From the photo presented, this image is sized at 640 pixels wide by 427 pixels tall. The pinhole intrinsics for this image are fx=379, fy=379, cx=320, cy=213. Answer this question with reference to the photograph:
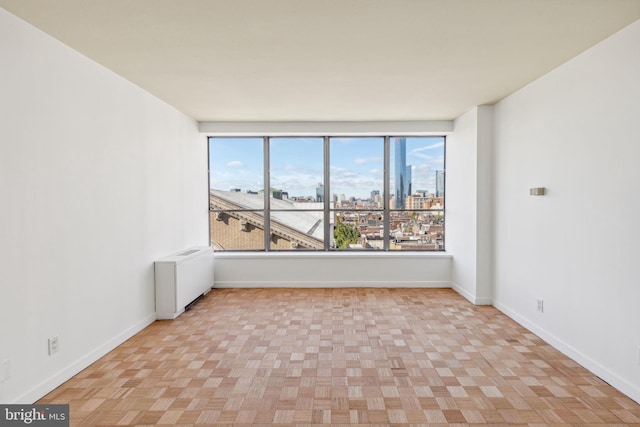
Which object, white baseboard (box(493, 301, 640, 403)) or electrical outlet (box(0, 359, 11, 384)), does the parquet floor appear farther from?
electrical outlet (box(0, 359, 11, 384))

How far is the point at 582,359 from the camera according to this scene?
3209 millimetres

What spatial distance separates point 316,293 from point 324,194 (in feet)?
5.67

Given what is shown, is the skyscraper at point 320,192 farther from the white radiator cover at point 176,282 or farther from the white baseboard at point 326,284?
the white radiator cover at point 176,282

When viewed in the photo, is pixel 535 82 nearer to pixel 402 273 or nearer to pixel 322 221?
pixel 402 273

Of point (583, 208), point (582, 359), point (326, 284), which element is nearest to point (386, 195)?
point (326, 284)

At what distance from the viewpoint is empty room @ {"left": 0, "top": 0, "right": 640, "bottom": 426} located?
2496mm

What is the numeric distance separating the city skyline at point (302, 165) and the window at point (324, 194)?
0.06 ft

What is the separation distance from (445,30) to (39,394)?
12.7ft

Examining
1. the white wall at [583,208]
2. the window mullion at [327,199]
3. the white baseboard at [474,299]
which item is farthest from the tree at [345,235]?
the white wall at [583,208]

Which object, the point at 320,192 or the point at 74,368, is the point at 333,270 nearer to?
the point at 320,192

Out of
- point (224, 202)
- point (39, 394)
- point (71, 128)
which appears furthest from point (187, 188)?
point (39, 394)

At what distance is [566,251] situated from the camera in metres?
3.45

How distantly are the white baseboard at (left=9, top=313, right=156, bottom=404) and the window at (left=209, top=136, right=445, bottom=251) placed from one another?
8.93ft

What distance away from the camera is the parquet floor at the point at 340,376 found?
2.48 metres
